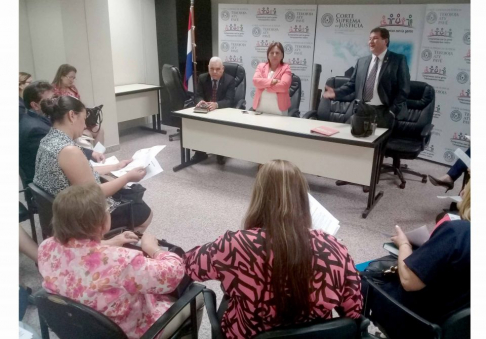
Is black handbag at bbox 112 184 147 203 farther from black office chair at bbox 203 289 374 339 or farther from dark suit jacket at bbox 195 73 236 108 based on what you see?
dark suit jacket at bbox 195 73 236 108

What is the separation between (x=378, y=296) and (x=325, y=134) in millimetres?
2025

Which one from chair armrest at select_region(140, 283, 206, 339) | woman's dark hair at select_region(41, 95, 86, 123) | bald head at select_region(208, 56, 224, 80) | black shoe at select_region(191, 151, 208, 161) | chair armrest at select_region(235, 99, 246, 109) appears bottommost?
black shoe at select_region(191, 151, 208, 161)

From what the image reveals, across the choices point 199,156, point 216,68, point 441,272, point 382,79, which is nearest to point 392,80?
point 382,79

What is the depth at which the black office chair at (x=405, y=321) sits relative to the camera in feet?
4.28

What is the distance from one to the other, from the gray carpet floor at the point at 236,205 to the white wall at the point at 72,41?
1.26 metres

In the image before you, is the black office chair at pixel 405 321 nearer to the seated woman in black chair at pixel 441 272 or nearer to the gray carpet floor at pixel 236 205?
the seated woman in black chair at pixel 441 272

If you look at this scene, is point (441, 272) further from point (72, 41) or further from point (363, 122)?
point (72, 41)

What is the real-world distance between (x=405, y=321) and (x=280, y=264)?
0.62 metres

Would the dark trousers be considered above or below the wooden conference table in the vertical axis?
below

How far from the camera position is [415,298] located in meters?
1.52

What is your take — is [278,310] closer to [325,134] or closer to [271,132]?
[325,134]

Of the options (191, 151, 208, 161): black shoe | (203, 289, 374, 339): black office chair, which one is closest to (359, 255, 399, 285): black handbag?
(203, 289, 374, 339): black office chair

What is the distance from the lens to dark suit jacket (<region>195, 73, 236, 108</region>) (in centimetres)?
489

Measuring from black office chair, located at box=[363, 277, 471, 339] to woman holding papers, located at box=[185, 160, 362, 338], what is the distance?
0.72 ft
